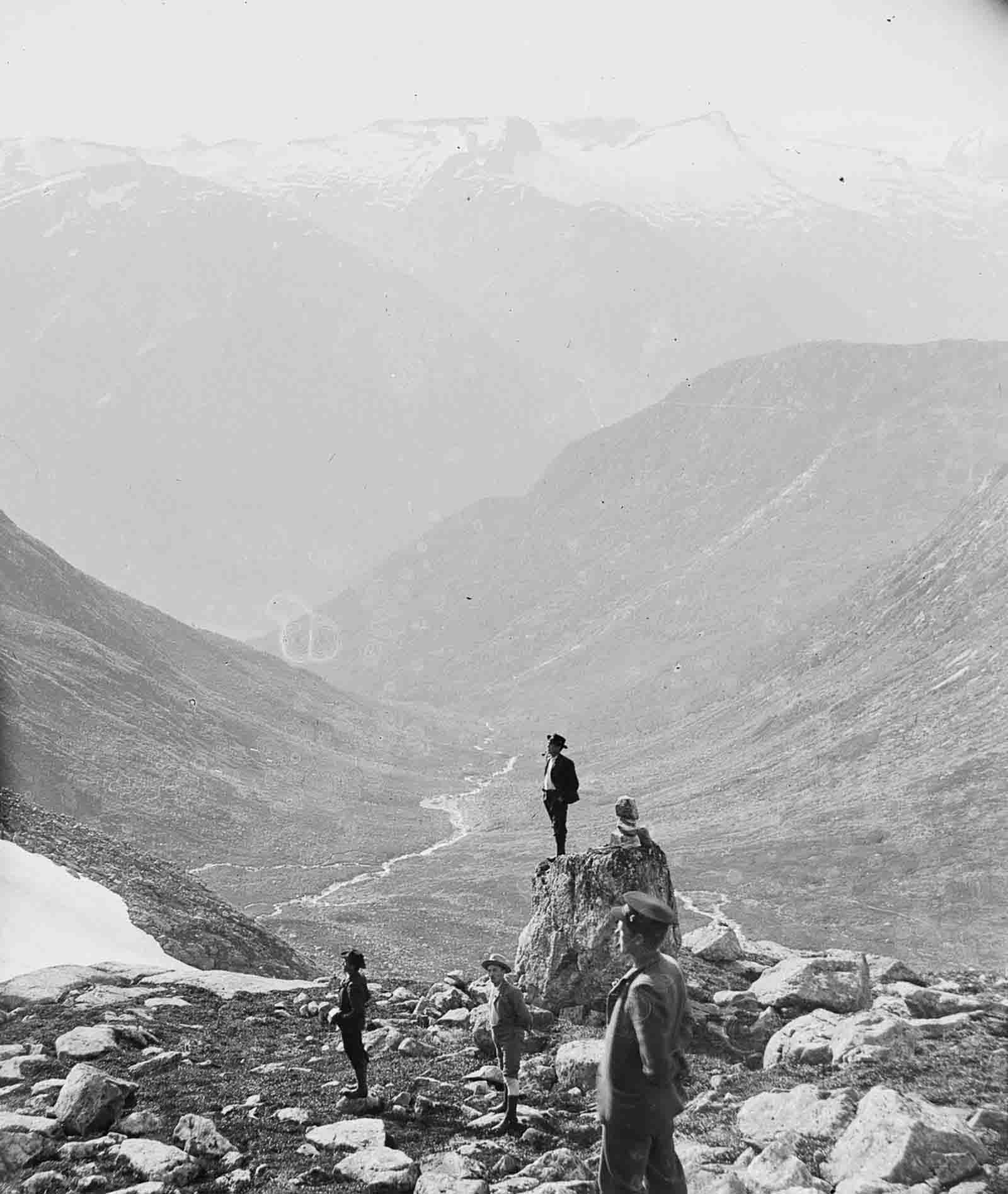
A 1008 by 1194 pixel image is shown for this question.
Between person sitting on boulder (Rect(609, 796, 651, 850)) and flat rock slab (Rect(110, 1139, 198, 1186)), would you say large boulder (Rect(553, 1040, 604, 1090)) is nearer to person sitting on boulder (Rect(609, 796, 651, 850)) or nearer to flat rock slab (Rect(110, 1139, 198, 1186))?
person sitting on boulder (Rect(609, 796, 651, 850))

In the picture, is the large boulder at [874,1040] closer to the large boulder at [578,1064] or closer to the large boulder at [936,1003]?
the large boulder at [936,1003]

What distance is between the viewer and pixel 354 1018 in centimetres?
1580

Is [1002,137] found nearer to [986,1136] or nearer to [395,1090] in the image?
[986,1136]

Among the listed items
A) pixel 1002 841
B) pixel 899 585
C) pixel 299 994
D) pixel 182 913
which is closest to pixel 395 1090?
pixel 299 994

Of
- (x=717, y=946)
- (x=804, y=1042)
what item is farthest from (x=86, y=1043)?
(x=717, y=946)

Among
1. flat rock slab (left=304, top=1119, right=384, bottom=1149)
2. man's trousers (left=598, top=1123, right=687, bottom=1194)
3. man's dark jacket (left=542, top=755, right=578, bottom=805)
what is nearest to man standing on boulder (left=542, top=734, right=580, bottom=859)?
man's dark jacket (left=542, top=755, right=578, bottom=805)

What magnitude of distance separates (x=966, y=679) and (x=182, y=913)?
282 ft

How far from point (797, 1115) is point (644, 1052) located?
499cm

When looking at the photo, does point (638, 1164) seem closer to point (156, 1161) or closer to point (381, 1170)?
point (381, 1170)

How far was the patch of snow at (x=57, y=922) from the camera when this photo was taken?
25.3 m

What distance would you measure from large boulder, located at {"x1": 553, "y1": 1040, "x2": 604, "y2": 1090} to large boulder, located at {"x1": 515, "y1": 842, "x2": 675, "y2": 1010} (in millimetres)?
2143

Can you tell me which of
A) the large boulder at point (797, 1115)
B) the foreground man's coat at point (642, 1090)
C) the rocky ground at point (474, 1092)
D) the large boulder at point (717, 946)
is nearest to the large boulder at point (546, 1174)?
the rocky ground at point (474, 1092)

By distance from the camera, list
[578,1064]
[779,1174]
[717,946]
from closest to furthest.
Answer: [779,1174]
[578,1064]
[717,946]

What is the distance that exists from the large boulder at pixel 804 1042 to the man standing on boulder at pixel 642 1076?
7.15 meters
